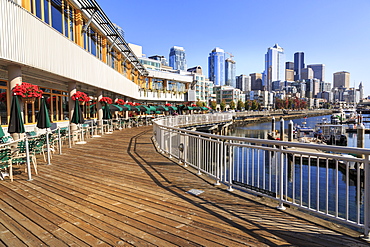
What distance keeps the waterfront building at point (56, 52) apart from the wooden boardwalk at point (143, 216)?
217 inches

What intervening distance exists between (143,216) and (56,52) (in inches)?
422

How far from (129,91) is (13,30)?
20.6 metres

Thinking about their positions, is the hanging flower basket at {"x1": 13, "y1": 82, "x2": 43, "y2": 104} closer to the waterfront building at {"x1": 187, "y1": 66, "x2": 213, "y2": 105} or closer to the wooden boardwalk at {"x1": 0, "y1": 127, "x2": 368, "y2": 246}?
the wooden boardwalk at {"x1": 0, "y1": 127, "x2": 368, "y2": 246}

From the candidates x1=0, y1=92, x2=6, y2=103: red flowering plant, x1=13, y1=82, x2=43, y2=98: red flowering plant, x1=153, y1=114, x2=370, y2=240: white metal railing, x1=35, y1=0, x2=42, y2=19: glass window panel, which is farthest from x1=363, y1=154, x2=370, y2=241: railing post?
x1=0, y1=92, x2=6, y2=103: red flowering plant

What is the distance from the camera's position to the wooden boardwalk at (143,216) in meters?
3.14

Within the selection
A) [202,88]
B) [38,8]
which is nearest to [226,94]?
[202,88]

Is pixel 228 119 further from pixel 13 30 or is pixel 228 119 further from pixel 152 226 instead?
pixel 152 226

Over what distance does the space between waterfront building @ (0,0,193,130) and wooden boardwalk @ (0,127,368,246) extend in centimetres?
550

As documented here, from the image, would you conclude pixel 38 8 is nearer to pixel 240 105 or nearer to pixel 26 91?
pixel 26 91

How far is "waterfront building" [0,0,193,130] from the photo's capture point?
8.79 meters

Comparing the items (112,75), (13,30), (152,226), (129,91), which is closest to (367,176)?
(152,226)

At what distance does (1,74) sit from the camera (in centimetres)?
1073

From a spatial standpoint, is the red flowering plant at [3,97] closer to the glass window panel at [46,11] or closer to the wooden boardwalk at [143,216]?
the glass window panel at [46,11]

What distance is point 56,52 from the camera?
1137 cm
